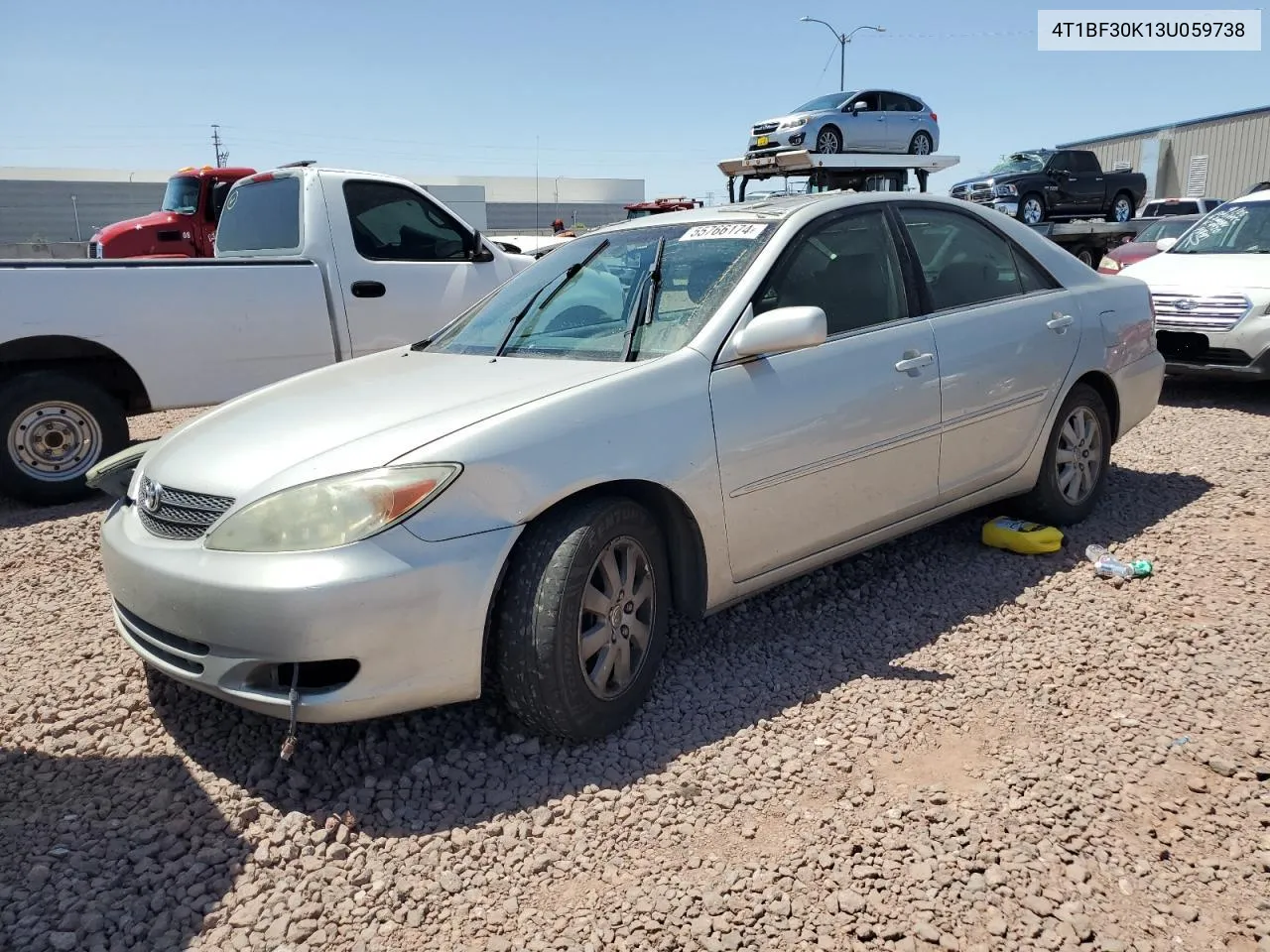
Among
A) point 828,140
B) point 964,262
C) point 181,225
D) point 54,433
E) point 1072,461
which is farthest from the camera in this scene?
point 828,140

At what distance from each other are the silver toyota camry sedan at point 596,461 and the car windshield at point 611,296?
0.05ft

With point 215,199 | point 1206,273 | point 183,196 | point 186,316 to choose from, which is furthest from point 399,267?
point 183,196

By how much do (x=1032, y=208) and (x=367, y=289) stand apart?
62.8ft

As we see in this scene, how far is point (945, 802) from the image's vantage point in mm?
2705

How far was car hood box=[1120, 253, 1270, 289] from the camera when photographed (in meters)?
7.89

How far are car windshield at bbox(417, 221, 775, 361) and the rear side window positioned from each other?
10.5 feet

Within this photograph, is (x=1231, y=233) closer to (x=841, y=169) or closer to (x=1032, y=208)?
(x=841, y=169)

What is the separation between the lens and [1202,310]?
25.7 feet

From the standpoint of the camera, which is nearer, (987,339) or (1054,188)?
(987,339)

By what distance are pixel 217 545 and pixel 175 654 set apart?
389 mm

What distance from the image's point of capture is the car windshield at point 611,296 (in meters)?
3.50

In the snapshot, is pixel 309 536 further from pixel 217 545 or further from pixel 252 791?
pixel 252 791

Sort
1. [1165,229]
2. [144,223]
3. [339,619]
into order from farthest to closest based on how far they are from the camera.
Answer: [1165,229]
[144,223]
[339,619]

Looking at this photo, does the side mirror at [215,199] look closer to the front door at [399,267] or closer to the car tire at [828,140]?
the front door at [399,267]
